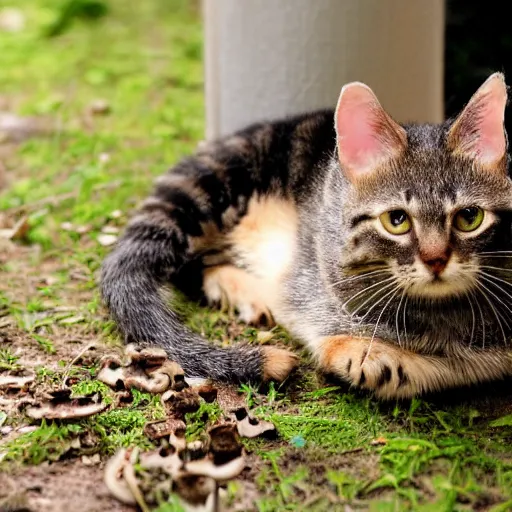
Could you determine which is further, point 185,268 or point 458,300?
point 185,268

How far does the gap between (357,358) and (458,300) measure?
445mm

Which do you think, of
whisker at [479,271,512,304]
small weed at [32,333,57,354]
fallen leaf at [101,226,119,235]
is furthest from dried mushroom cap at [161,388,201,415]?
fallen leaf at [101,226,119,235]

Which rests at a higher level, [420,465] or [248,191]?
[248,191]

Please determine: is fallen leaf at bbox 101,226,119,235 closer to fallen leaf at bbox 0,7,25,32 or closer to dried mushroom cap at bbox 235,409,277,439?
dried mushroom cap at bbox 235,409,277,439

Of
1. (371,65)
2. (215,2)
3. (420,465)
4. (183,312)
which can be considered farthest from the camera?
(215,2)

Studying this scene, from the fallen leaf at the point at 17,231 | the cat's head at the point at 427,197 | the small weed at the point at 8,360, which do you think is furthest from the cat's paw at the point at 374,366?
the fallen leaf at the point at 17,231

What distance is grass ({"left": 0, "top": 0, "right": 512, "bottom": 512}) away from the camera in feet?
9.14

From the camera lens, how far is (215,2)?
470cm

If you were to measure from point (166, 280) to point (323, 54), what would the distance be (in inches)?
57.7

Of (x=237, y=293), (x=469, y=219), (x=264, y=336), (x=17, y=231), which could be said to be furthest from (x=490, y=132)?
(x=17, y=231)

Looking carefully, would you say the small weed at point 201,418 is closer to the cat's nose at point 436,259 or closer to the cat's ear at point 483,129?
the cat's nose at point 436,259

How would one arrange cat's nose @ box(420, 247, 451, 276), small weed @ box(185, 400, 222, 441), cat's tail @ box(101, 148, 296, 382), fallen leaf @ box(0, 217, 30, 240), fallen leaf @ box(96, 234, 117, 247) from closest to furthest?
cat's nose @ box(420, 247, 451, 276) → small weed @ box(185, 400, 222, 441) → cat's tail @ box(101, 148, 296, 382) → fallen leaf @ box(96, 234, 117, 247) → fallen leaf @ box(0, 217, 30, 240)

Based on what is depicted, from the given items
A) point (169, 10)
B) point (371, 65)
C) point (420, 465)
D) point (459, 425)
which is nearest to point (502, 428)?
point (459, 425)

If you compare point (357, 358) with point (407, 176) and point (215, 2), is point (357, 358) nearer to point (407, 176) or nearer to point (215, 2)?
point (407, 176)
